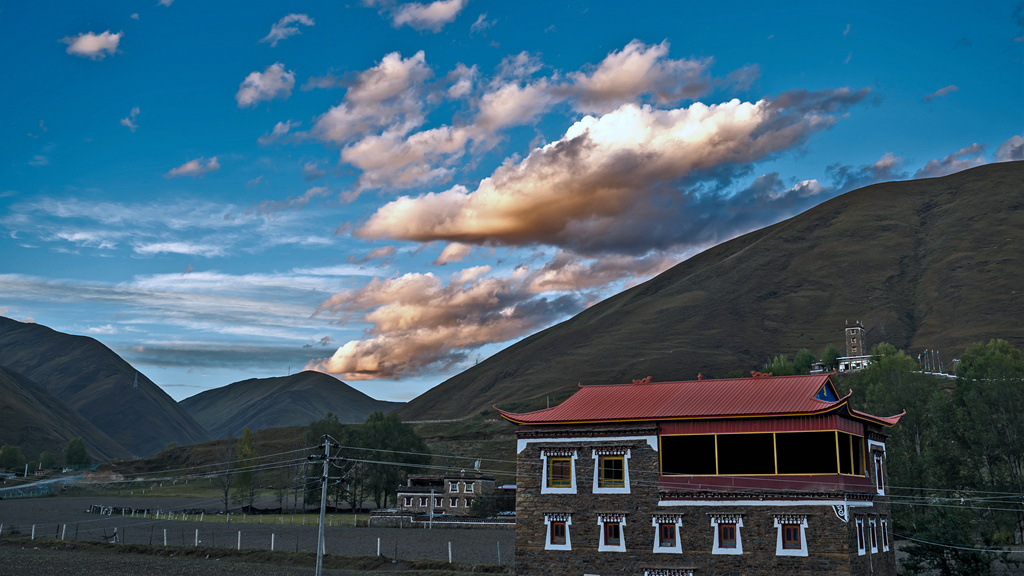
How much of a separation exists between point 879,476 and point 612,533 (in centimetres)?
1923

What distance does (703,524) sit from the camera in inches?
1970

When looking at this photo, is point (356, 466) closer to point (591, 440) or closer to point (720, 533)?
point (591, 440)

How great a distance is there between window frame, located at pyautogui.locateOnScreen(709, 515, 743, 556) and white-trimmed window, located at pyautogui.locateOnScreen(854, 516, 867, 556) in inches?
267

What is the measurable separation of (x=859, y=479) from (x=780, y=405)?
6.68m

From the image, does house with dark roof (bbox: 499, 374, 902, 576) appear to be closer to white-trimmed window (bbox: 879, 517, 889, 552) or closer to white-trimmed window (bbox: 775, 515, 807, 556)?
white-trimmed window (bbox: 775, 515, 807, 556)

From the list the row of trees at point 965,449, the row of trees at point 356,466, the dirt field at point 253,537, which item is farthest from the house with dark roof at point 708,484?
the row of trees at point 356,466

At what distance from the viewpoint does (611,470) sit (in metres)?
53.5

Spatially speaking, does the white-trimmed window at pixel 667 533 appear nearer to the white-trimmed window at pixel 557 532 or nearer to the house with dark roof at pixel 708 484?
the house with dark roof at pixel 708 484

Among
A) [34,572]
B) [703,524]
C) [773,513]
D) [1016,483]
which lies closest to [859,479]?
[773,513]

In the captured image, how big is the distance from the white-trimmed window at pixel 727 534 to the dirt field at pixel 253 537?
21.5m

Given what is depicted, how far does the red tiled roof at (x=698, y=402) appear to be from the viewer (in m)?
50.2

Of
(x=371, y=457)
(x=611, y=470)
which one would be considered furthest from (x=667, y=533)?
(x=371, y=457)

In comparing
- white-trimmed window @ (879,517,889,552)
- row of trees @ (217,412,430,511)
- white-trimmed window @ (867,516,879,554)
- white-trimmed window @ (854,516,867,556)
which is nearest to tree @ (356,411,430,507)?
row of trees @ (217,412,430,511)

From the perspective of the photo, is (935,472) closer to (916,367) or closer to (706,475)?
(916,367)
